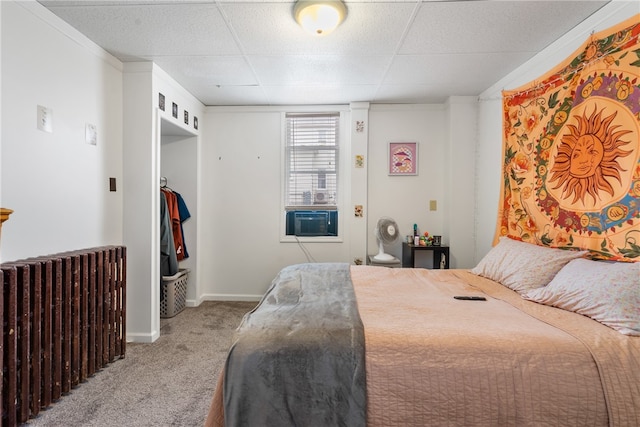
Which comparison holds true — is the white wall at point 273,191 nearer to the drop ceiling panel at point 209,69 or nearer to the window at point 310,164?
the window at point 310,164

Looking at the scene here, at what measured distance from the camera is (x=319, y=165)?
12.2 ft

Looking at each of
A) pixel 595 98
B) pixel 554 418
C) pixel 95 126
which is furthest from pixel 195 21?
pixel 554 418

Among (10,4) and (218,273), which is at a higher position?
(10,4)

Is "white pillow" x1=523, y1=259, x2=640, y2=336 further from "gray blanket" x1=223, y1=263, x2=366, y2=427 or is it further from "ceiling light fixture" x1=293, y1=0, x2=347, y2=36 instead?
"ceiling light fixture" x1=293, y1=0, x2=347, y2=36

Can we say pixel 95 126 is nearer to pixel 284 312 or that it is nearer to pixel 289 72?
pixel 289 72

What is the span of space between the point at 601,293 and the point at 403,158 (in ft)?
8.11

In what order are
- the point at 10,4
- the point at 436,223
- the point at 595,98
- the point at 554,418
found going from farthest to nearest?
the point at 436,223
the point at 595,98
the point at 10,4
the point at 554,418

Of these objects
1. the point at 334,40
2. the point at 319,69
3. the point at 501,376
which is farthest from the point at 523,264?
the point at 319,69

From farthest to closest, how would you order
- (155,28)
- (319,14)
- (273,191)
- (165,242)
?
(273,191), (165,242), (155,28), (319,14)

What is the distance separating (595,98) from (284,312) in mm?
2257

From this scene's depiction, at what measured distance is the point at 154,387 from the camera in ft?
6.37

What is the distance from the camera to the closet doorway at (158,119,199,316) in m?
3.55

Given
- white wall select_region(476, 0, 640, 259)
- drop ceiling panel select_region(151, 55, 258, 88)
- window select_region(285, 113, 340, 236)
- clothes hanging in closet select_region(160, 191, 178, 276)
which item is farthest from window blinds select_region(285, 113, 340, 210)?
white wall select_region(476, 0, 640, 259)

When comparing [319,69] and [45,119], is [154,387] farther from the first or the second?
[319,69]
